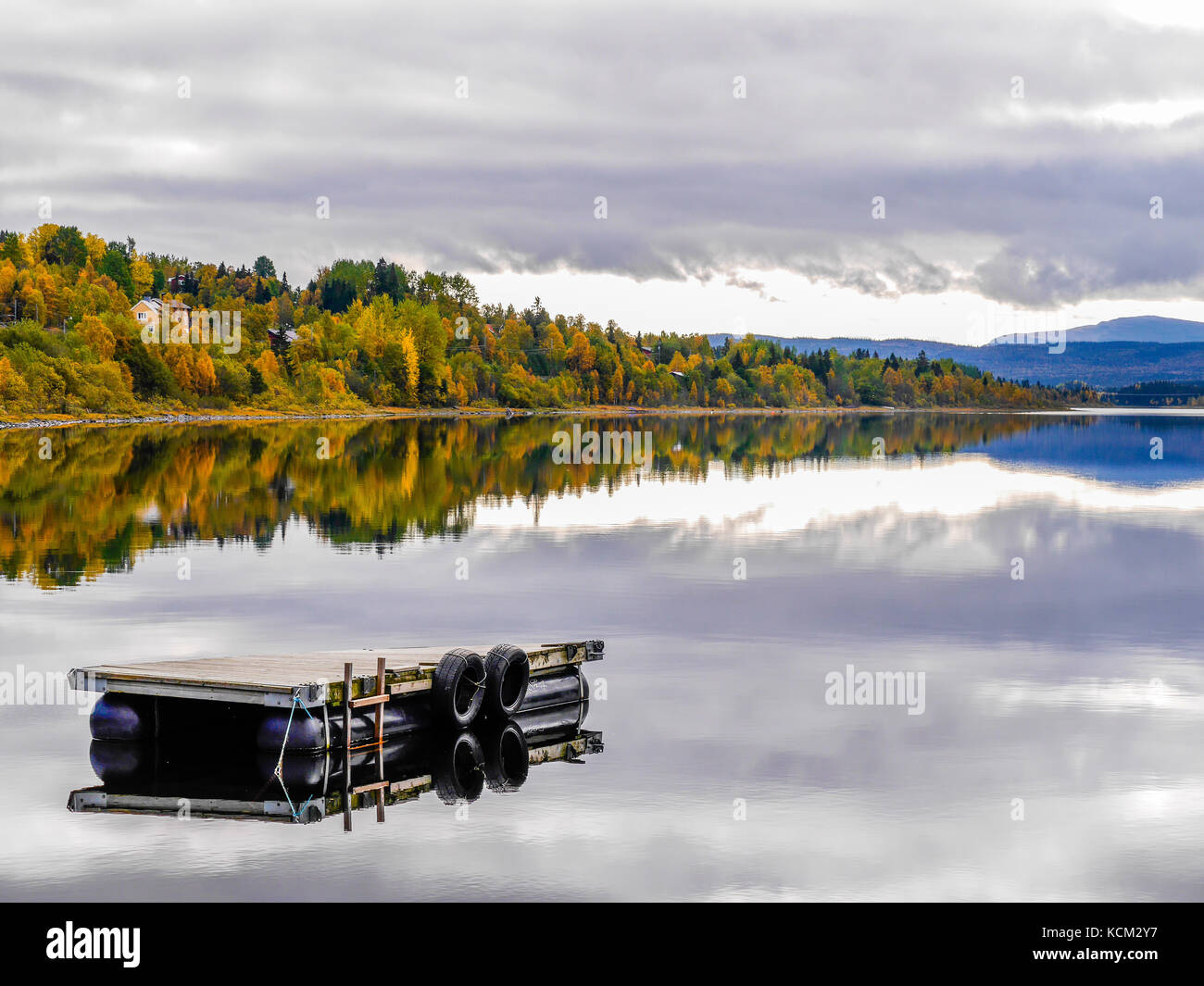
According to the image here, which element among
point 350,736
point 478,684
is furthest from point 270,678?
point 478,684

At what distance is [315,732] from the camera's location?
65.1 ft

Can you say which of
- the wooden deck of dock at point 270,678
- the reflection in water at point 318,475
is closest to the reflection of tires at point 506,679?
the wooden deck of dock at point 270,678

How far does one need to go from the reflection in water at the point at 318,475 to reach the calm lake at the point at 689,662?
1.55ft

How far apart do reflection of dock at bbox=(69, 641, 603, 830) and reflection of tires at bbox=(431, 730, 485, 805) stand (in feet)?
0.10

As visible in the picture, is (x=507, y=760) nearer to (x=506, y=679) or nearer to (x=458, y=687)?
(x=458, y=687)

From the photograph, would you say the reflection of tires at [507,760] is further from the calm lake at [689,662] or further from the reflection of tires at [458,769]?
the calm lake at [689,662]

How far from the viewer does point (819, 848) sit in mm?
16750

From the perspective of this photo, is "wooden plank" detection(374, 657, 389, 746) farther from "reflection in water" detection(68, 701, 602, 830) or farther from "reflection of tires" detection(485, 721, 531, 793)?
"reflection of tires" detection(485, 721, 531, 793)

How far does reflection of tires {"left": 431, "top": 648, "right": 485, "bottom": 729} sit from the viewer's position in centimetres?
2142

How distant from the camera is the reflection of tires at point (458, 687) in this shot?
2142 centimetres

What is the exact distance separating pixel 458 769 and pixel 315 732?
7.04 ft

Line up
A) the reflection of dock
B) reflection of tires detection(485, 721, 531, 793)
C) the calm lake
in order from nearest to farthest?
the calm lake → the reflection of dock → reflection of tires detection(485, 721, 531, 793)

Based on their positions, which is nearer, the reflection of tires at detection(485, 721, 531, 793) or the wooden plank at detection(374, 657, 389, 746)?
the reflection of tires at detection(485, 721, 531, 793)

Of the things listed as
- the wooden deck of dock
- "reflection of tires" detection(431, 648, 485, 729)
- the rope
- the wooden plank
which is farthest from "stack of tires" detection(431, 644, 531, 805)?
the rope
